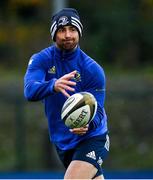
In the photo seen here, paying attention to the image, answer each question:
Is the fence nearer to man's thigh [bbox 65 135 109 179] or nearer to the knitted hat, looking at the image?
man's thigh [bbox 65 135 109 179]

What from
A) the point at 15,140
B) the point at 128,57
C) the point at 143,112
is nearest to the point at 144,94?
the point at 143,112

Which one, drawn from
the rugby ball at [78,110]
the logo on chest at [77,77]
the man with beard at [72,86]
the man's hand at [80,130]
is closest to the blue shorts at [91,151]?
the man with beard at [72,86]

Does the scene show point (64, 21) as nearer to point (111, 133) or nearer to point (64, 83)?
point (64, 83)

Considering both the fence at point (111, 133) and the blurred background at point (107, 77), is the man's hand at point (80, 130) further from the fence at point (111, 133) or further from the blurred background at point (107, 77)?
the fence at point (111, 133)

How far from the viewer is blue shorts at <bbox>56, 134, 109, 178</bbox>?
949cm

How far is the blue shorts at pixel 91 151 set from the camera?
9492 millimetres

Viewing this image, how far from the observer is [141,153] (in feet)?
57.9

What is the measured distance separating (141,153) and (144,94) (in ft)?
3.64

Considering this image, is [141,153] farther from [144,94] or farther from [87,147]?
[87,147]

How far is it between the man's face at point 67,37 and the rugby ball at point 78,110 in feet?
2.05

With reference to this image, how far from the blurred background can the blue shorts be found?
4455 millimetres

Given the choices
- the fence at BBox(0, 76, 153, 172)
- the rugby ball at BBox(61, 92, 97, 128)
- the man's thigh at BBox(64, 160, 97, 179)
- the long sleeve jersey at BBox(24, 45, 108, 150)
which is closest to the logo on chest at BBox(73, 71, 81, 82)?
the long sleeve jersey at BBox(24, 45, 108, 150)

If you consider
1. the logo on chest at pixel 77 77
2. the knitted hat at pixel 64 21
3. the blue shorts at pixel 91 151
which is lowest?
the blue shorts at pixel 91 151

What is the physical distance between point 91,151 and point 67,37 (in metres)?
1.15
